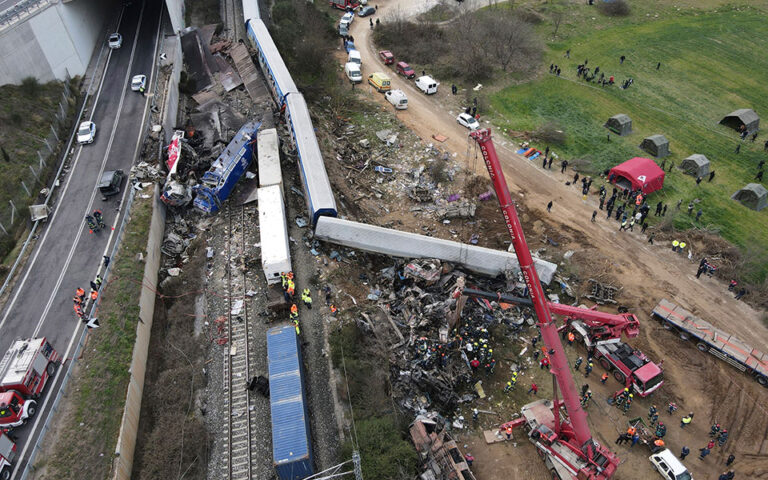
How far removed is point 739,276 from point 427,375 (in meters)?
19.8

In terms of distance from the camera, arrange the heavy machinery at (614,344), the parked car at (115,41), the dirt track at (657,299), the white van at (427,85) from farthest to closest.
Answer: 1. the parked car at (115,41)
2. the white van at (427,85)
3. the heavy machinery at (614,344)
4. the dirt track at (657,299)

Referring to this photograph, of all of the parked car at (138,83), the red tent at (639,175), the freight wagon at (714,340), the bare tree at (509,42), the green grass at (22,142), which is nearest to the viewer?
the freight wagon at (714,340)

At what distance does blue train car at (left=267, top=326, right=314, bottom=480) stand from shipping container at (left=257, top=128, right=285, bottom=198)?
36.0 feet

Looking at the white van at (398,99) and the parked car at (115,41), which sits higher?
the parked car at (115,41)

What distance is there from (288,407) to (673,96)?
43702mm

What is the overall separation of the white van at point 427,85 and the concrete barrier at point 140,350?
2456 cm

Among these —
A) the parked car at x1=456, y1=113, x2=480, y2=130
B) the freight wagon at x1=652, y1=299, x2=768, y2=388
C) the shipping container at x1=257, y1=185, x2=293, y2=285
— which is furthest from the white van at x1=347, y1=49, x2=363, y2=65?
the freight wagon at x1=652, y1=299, x2=768, y2=388

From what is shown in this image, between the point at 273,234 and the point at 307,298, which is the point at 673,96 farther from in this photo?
the point at 307,298

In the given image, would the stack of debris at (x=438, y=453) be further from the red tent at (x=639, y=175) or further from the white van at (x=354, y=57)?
the white van at (x=354, y=57)

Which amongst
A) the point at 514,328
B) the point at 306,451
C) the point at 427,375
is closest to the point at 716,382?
the point at 514,328

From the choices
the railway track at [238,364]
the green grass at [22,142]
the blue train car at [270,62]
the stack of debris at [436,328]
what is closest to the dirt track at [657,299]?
A: the stack of debris at [436,328]

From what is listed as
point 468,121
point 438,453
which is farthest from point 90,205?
point 468,121

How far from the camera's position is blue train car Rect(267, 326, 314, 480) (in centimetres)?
1836

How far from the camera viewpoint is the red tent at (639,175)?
33.5 metres
